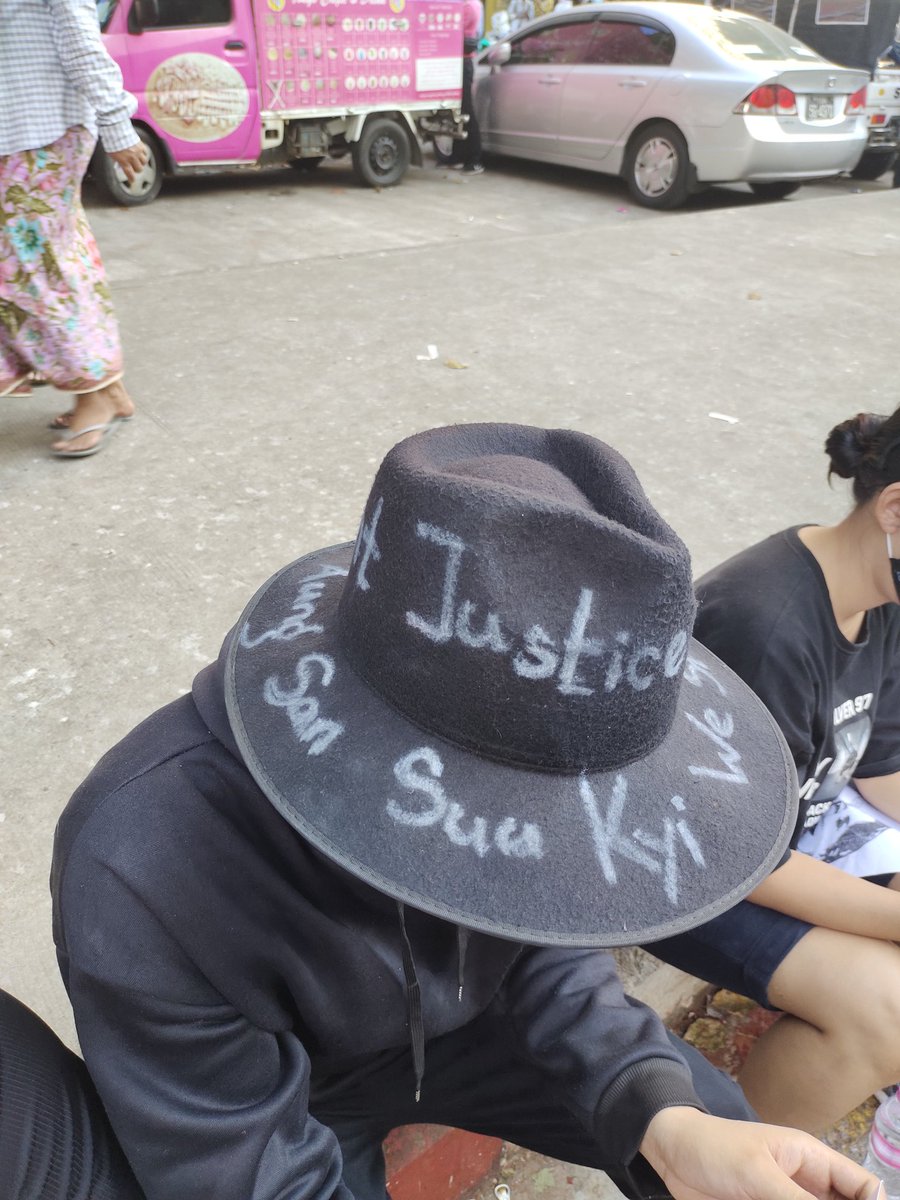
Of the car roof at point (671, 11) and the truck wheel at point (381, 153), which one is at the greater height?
the car roof at point (671, 11)

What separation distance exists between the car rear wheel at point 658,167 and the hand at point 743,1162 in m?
8.23

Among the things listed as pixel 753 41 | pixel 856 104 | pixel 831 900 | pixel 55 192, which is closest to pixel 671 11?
pixel 753 41

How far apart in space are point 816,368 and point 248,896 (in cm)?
464

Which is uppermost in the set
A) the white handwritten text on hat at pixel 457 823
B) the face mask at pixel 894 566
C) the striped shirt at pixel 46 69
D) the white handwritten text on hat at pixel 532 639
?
the striped shirt at pixel 46 69

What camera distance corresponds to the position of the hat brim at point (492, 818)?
0.90 metres

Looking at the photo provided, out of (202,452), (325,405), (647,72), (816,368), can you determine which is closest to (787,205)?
(647,72)

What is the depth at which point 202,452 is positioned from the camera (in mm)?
3709

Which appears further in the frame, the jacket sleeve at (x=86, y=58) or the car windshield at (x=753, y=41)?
the car windshield at (x=753, y=41)

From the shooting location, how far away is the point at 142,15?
7082mm

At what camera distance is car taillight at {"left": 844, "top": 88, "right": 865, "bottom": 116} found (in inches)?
330

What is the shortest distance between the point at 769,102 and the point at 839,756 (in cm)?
742

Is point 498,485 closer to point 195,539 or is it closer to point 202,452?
point 195,539

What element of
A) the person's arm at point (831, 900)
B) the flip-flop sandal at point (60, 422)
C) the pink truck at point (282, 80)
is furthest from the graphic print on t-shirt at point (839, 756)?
the pink truck at point (282, 80)

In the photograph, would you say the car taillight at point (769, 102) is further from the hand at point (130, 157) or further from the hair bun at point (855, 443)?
the hair bun at point (855, 443)
